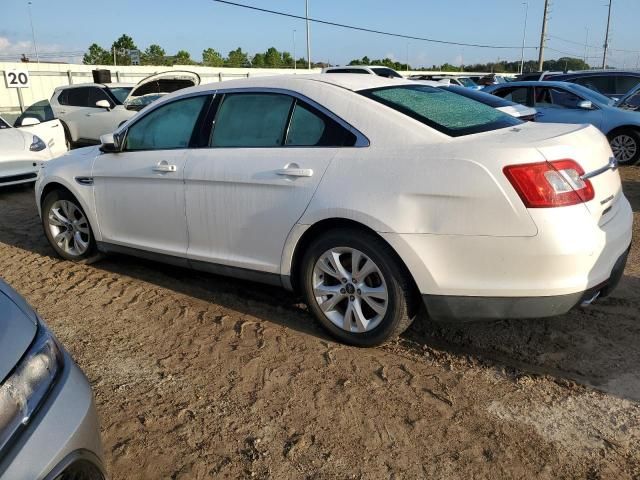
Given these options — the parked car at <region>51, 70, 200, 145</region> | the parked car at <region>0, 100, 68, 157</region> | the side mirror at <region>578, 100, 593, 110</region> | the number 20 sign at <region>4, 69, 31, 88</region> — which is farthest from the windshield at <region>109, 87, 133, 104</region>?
the side mirror at <region>578, 100, 593, 110</region>

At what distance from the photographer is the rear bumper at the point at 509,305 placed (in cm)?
284

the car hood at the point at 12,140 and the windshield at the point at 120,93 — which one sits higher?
the windshield at the point at 120,93

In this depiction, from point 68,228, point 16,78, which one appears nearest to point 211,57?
point 16,78

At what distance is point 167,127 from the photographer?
426cm

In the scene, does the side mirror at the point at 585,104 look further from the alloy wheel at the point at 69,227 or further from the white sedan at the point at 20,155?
the white sedan at the point at 20,155

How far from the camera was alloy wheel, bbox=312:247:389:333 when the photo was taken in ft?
10.6

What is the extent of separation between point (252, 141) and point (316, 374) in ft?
5.12

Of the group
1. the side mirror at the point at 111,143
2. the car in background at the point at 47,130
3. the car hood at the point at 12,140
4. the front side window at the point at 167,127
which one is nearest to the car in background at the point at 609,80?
the car in background at the point at 47,130

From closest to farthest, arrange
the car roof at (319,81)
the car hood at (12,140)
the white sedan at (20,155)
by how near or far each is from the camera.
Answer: the car roof at (319,81) < the white sedan at (20,155) < the car hood at (12,140)

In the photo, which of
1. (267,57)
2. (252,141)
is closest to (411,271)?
(252,141)

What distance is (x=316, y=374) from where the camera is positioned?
3.18 metres

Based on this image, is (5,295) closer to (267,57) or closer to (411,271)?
(411,271)

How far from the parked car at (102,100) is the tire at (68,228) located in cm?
622

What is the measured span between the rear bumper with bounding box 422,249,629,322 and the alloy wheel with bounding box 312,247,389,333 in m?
0.32
